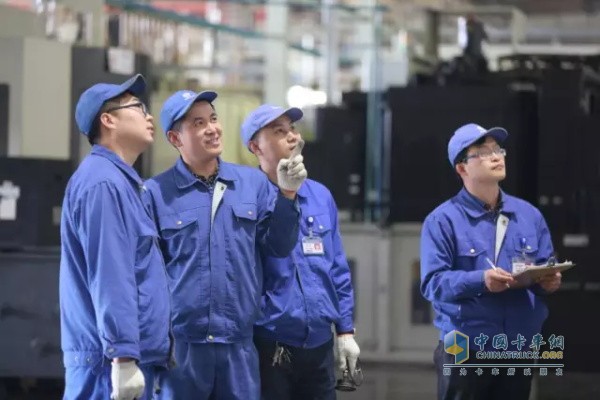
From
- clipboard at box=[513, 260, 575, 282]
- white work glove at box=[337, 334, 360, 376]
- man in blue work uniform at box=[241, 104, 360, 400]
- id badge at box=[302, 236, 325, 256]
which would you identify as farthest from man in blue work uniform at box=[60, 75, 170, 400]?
clipboard at box=[513, 260, 575, 282]

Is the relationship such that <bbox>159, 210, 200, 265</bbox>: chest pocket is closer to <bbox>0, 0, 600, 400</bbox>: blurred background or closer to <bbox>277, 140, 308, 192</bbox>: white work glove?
<bbox>277, 140, 308, 192</bbox>: white work glove

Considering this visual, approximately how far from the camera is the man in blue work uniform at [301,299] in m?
4.18

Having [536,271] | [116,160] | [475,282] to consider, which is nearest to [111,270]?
[116,160]

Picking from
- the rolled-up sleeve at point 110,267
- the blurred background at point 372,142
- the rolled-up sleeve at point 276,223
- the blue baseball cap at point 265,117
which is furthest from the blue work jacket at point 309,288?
the blurred background at point 372,142

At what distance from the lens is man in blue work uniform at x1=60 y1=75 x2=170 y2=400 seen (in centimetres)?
334

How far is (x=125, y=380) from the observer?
3.31 metres

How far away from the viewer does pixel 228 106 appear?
8.04 meters

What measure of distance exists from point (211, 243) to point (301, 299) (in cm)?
49

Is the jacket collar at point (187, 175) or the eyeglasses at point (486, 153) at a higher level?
the eyeglasses at point (486, 153)

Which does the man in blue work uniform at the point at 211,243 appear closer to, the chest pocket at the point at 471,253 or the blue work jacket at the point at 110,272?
the blue work jacket at the point at 110,272

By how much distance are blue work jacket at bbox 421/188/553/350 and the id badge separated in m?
0.37

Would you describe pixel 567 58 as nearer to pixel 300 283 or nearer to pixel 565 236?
pixel 565 236

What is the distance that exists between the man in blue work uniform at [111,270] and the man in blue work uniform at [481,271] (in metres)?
1.13

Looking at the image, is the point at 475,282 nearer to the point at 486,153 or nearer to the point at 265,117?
the point at 486,153
